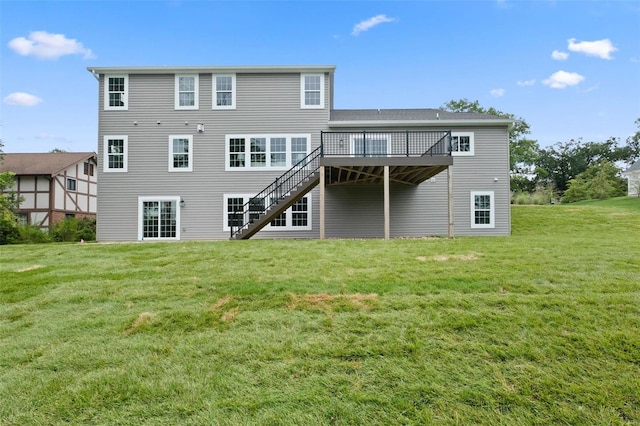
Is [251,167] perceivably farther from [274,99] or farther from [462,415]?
[462,415]

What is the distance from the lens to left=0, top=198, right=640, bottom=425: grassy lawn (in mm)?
2875

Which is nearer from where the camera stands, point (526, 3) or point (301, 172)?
point (526, 3)

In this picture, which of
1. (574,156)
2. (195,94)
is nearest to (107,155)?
(195,94)

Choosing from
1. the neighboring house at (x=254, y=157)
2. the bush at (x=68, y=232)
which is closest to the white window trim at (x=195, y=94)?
the neighboring house at (x=254, y=157)

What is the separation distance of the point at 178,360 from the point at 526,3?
56.3 ft

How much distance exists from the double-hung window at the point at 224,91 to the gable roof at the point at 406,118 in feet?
14.6

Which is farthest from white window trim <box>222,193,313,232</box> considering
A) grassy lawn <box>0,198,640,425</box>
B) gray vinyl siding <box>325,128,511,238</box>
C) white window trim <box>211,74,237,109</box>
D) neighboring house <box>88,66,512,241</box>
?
grassy lawn <box>0,198,640,425</box>

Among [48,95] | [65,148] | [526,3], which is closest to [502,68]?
[526,3]

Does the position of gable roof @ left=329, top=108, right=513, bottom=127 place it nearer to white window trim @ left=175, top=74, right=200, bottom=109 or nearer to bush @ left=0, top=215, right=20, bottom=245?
white window trim @ left=175, top=74, right=200, bottom=109

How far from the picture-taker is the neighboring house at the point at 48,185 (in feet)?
A: 79.3

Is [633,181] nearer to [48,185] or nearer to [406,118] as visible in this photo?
[406,118]

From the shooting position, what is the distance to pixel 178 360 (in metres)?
A: 3.63

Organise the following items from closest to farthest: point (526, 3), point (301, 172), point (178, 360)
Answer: point (178, 360) → point (526, 3) → point (301, 172)

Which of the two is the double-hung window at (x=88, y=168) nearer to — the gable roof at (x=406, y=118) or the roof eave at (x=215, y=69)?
the roof eave at (x=215, y=69)
